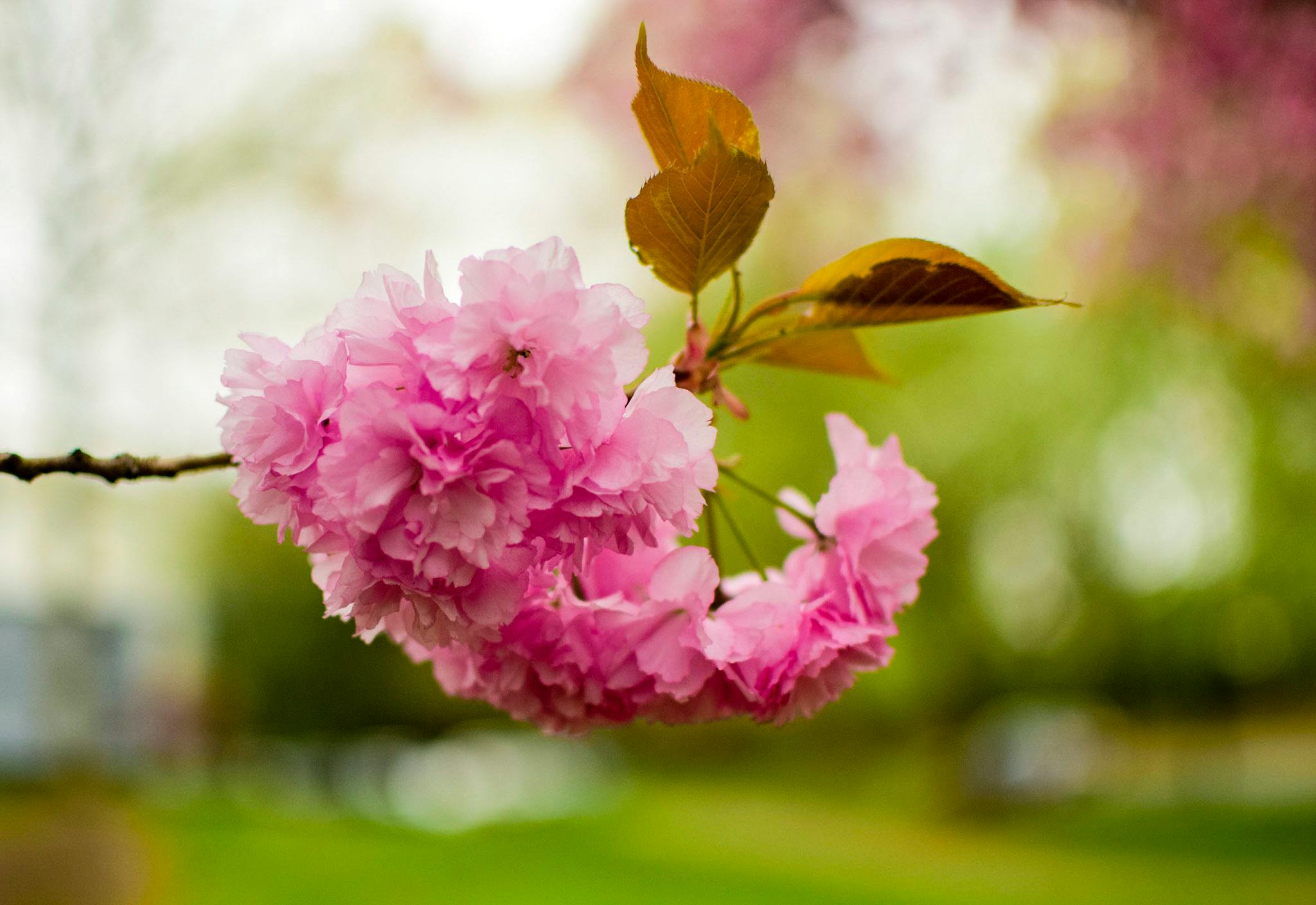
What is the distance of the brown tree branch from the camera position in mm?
754

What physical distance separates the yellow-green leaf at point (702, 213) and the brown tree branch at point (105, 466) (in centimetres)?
32

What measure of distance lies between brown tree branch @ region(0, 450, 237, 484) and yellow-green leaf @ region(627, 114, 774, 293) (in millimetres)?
323

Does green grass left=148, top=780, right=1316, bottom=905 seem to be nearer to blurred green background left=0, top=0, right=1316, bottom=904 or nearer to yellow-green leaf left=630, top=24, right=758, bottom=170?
blurred green background left=0, top=0, right=1316, bottom=904

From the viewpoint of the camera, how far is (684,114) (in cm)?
74

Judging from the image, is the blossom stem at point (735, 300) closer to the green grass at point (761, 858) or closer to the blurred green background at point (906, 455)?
the blurred green background at point (906, 455)

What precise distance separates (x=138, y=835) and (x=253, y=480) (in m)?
7.77

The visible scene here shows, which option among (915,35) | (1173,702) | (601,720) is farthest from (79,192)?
(1173,702)

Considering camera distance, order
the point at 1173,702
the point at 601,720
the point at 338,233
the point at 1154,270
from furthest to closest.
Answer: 1. the point at 1173,702
2. the point at 338,233
3. the point at 1154,270
4. the point at 601,720

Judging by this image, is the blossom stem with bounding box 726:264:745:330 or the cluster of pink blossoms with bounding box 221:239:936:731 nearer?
the cluster of pink blossoms with bounding box 221:239:936:731

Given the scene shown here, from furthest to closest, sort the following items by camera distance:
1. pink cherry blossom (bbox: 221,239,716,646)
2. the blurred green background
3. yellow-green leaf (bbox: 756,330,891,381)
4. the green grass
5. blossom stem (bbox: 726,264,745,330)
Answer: the green grass < the blurred green background < yellow-green leaf (bbox: 756,330,891,381) < blossom stem (bbox: 726,264,745,330) < pink cherry blossom (bbox: 221,239,716,646)

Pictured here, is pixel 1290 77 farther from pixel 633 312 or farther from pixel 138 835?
pixel 138 835

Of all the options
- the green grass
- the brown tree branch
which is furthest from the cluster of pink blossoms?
the green grass

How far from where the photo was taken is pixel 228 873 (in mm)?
7711

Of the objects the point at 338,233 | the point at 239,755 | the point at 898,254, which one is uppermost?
the point at 338,233
